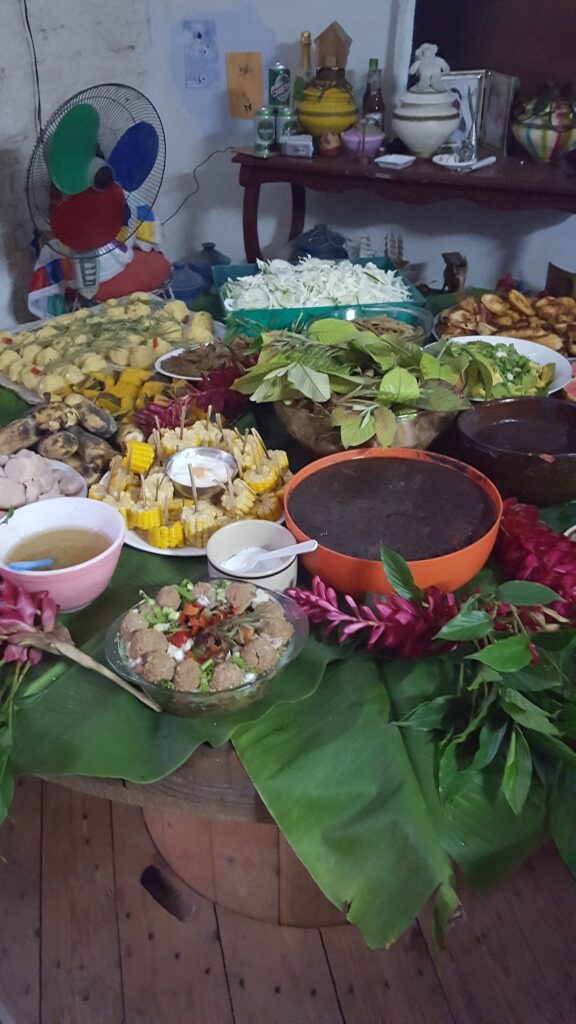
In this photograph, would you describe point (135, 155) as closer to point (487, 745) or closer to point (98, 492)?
point (98, 492)

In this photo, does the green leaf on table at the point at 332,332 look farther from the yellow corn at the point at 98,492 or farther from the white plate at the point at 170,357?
the yellow corn at the point at 98,492

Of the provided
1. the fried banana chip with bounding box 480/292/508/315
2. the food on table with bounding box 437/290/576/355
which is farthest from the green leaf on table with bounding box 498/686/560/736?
the fried banana chip with bounding box 480/292/508/315

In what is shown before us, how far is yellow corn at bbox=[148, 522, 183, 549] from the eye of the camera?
1073 millimetres

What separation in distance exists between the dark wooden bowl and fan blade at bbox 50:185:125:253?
4.30ft

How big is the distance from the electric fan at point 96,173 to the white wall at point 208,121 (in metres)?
0.71

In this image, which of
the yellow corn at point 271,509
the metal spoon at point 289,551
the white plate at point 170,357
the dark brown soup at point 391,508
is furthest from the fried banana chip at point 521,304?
the metal spoon at point 289,551

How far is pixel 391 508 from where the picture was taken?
3.33 ft

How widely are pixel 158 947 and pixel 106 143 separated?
76.4 inches

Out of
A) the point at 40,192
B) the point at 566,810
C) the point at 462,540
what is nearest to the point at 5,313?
the point at 40,192

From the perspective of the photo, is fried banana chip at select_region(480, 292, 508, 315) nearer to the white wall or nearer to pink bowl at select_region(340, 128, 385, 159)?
pink bowl at select_region(340, 128, 385, 159)

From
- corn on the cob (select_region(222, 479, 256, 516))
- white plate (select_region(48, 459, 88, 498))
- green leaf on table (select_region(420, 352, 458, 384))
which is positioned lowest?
white plate (select_region(48, 459, 88, 498))

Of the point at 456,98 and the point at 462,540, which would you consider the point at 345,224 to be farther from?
the point at 462,540

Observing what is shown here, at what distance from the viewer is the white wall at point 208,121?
8.91 ft

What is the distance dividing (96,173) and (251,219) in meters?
1.14
